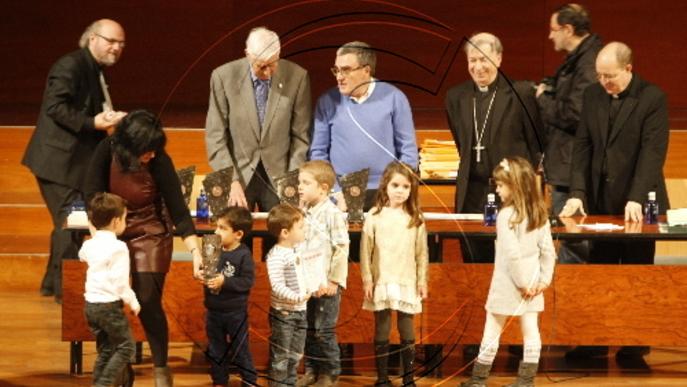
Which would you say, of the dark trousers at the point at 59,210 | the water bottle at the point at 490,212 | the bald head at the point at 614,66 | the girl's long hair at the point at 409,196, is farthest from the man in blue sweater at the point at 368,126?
the dark trousers at the point at 59,210

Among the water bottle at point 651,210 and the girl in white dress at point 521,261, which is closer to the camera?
the girl in white dress at point 521,261

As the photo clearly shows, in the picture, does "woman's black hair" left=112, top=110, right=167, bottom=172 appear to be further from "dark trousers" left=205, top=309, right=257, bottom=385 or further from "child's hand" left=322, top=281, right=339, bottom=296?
"child's hand" left=322, top=281, right=339, bottom=296

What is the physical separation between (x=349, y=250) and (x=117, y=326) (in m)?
1.45

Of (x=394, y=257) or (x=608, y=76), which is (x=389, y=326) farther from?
(x=608, y=76)

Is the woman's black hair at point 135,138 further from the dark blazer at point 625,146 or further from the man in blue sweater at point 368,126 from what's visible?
the dark blazer at point 625,146

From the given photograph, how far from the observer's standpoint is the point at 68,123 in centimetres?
875

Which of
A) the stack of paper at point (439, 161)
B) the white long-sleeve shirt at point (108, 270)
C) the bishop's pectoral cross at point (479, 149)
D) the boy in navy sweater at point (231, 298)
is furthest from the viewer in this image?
the stack of paper at point (439, 161)

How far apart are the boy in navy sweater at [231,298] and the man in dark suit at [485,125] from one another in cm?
132

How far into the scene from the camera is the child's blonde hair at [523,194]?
702cm

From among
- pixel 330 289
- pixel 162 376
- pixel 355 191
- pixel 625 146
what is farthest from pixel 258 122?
pixel 625 146

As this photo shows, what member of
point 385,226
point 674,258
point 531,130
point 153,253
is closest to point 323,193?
point 385,226

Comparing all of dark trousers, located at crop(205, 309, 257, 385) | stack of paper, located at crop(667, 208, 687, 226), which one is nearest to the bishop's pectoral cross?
stack of paper, located at crop(667, 208, 687, 226)

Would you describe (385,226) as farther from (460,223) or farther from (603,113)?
(603,113)

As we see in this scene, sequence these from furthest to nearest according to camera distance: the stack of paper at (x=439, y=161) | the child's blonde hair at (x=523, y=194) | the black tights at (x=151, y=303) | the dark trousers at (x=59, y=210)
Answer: the stack of paper at (x=439, y=161) → the dark trousers at (x=59, y=210) → the child's blonde hair at (x=523, y=194) → the black tights at (x=151, y=303)
